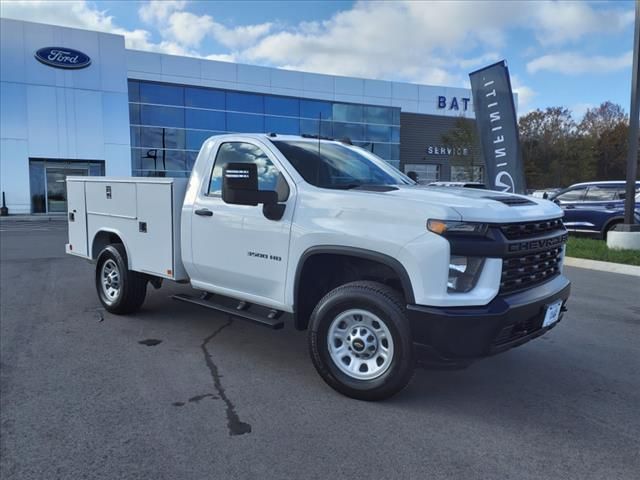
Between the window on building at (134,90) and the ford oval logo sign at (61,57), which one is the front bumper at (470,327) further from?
the window on building at (134,90)

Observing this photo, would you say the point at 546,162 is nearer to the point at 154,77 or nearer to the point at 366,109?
the point at 366,109

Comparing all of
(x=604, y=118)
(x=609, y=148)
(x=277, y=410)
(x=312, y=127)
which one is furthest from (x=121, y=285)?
(x=604, y=118)

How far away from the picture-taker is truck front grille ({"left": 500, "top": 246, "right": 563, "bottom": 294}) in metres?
3.62

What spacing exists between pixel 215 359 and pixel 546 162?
62711mm

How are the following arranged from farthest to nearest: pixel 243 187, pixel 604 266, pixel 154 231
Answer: pixel 604 266 → pixel 154 231 → pixel 243 187

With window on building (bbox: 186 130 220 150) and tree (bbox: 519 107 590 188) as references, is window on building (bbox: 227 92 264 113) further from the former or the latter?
tree (bbox: 519 107 590 188)

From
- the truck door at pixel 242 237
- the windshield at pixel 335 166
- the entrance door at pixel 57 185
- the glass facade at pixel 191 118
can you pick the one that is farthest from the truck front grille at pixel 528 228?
the entrance door at pixel 57 185

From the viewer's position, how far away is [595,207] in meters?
14.4

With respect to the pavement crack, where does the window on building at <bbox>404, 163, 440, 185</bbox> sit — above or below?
above

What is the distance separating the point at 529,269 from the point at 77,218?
5760 millimetres

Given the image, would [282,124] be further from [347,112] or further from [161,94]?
[161,94]

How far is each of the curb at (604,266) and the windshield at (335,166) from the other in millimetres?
6870

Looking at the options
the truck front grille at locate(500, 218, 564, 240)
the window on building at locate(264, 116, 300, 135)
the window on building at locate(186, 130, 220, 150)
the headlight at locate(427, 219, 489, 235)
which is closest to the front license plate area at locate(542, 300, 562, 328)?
Answer: the truck front grille at locate(500, 218, 564, 240)

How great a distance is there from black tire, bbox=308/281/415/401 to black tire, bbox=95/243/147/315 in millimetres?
2941
